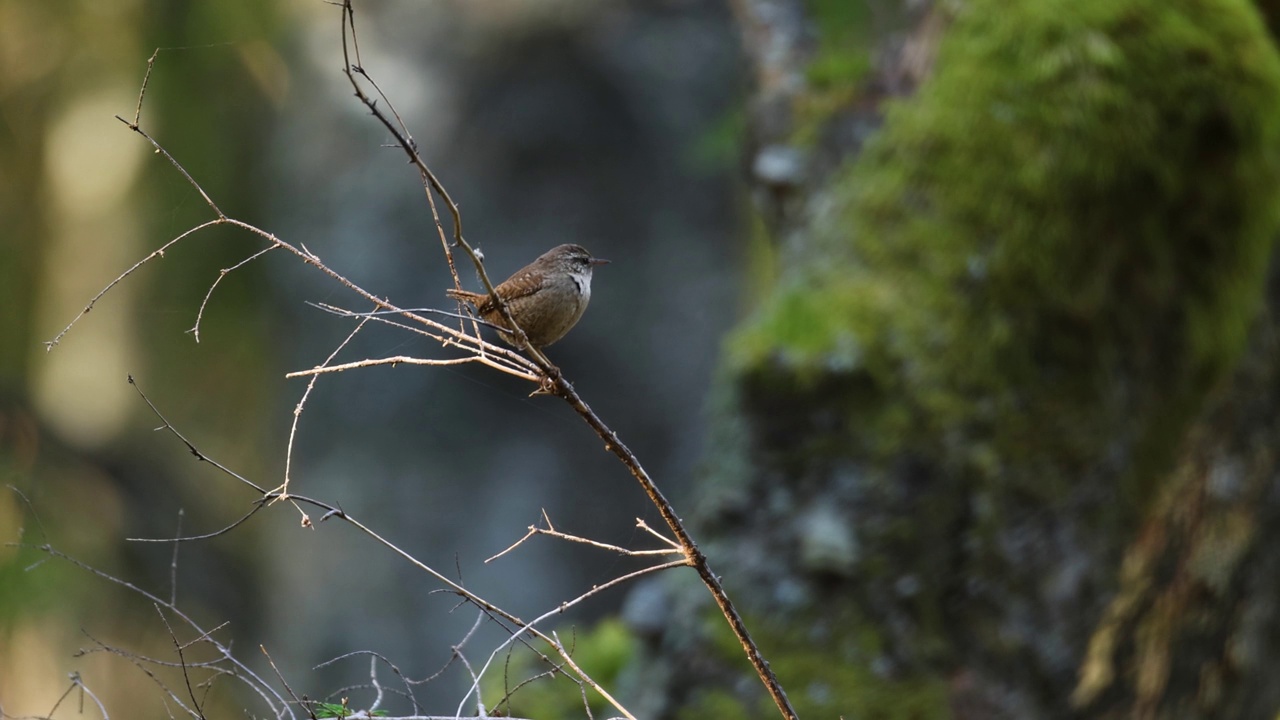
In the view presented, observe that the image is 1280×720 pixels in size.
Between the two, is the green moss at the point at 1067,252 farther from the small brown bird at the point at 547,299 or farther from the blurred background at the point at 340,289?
the blurred background at the point at 340,289

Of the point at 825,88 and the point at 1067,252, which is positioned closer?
the point at 1067,252

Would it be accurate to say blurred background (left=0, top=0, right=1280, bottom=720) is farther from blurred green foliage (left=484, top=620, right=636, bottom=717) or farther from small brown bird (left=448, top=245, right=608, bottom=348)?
small brown bird (left=448, top=245, right=608, bottom=348)

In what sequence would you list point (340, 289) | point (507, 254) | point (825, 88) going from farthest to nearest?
point (507, 254), point (340, 289), point (825, 88)

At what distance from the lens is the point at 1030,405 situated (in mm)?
2795

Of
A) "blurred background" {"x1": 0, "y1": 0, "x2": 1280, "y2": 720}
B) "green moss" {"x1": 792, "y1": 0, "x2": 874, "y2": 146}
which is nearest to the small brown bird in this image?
"blurred background" {"x1": 0, "y1": 0, "x2": 1280, "y2": 720}

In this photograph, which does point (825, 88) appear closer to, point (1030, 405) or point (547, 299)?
point (1030, 405)

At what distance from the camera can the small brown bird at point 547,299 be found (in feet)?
8.04

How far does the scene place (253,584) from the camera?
27.9 feet

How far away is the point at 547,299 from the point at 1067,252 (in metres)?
1.50

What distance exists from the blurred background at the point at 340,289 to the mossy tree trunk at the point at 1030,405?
3299mm

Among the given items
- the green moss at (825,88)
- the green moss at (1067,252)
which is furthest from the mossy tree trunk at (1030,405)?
the green moss at (825,88)

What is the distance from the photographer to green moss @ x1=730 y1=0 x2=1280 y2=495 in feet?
9.21

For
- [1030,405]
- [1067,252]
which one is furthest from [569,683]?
[1067,252]

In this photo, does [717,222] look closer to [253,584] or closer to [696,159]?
[696,159]
